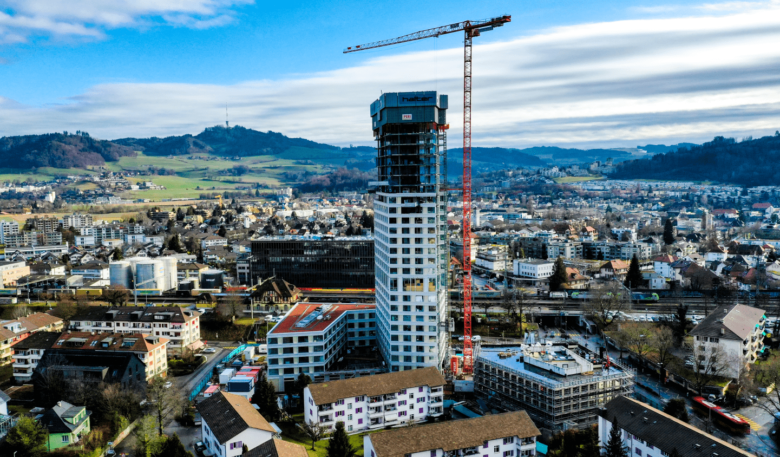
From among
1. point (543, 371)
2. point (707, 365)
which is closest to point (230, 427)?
point (543, 371)

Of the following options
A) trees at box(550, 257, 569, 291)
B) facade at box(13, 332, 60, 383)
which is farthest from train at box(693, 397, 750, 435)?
facade at box(13, 332, 60, 383)

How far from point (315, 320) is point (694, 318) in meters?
31.1

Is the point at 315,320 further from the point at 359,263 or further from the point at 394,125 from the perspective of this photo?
the point at 359,263

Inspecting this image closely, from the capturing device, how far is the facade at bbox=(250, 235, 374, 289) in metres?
58.0

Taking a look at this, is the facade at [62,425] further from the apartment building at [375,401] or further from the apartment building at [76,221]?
the apartment building at [76,221]

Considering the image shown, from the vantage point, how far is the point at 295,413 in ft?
95.9

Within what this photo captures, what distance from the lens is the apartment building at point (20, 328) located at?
38469 millimetres

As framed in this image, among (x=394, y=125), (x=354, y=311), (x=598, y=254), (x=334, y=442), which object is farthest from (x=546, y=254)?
(x=334, y=442)

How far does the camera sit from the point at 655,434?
70.8 ft

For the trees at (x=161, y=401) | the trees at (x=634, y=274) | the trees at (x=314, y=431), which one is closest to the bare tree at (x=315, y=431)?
the trees at (x=314, y=431)

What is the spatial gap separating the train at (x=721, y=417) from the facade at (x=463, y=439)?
10.7m

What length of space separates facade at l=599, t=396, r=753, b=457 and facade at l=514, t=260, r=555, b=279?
131 ft

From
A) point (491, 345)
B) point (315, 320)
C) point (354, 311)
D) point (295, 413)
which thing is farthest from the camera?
point (491, 345)

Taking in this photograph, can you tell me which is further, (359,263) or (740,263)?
(740,263)
